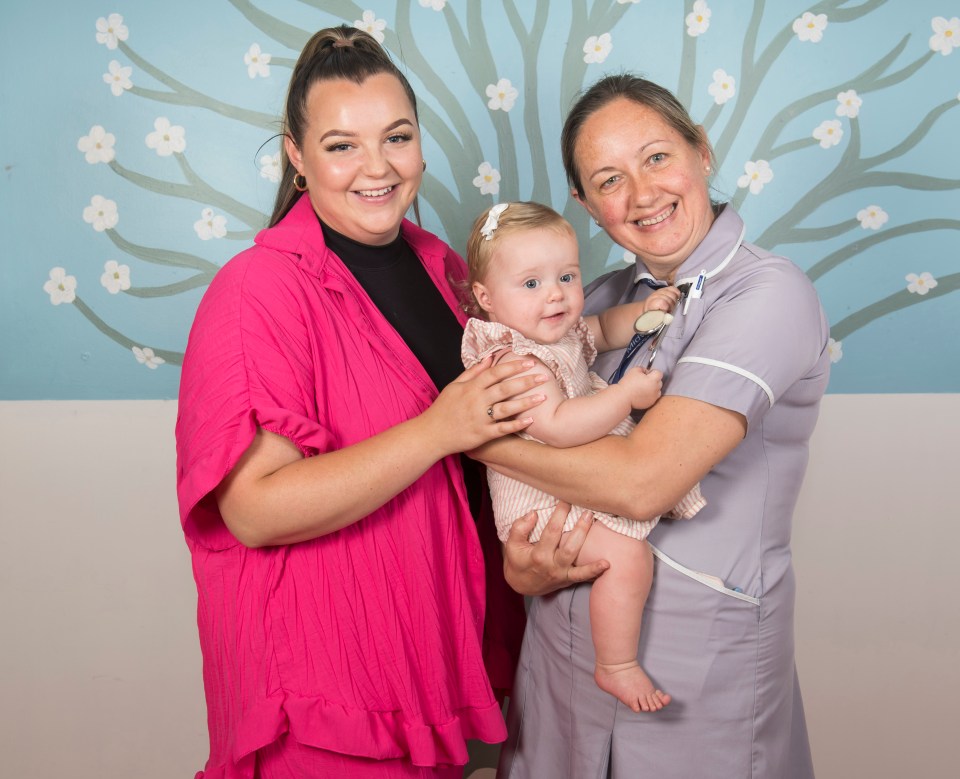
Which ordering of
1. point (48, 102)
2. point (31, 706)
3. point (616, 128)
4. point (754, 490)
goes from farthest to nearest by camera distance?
point (31, 706), point (48, 102), point (616, 128), point (754, 490)

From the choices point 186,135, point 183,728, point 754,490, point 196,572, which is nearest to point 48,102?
point 186,135

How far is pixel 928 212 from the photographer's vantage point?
2.56 m

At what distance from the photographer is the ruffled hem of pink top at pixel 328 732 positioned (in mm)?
1577

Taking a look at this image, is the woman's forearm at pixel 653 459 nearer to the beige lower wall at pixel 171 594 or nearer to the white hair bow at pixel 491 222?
the white hair bow at pixel 491 222

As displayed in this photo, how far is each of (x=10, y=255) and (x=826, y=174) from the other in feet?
7.49

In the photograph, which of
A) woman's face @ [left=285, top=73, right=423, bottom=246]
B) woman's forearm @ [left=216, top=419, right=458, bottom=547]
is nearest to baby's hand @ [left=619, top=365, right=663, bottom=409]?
woman's forearm @ [left=216, top=419, right=458, bottom=547]

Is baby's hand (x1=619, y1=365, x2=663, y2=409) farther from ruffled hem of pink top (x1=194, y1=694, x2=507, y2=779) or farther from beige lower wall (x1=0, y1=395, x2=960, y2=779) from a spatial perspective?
beige lower wall (x1=0, y1=395, x2=960, y2=779)

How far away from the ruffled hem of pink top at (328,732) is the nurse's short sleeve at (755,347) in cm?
77

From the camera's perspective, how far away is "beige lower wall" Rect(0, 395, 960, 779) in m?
2.63

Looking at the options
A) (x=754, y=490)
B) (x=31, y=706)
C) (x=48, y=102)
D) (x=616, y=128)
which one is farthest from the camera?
(x=31, y=706)

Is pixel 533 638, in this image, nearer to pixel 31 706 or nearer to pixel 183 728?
pixel 183 728

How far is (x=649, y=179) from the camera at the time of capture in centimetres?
175

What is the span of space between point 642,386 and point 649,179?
17.9 inches

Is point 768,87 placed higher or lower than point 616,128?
higher
